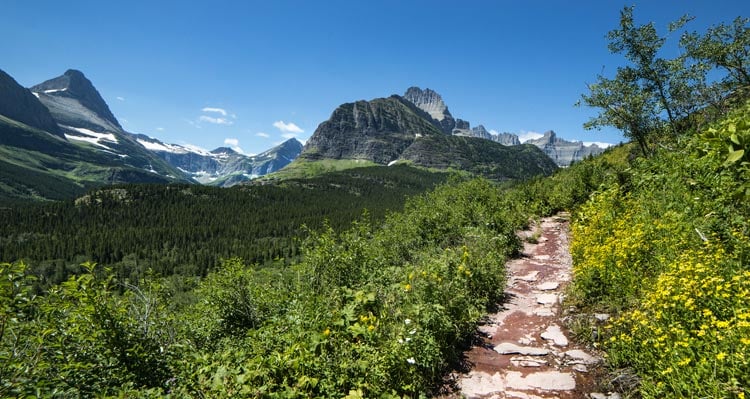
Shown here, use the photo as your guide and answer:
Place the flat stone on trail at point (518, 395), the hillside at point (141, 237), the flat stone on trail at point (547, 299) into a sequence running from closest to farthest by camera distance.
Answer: the flat stone on trail at point (518, 395), the flat stone on trail at point (547, 299), the hillside at point (141, 237)

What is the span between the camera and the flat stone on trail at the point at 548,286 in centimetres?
999

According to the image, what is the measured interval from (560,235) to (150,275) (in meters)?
16.0

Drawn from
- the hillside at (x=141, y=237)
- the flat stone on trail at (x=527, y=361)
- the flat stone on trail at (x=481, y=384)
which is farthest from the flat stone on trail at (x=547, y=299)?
the hillside at (x=141, y=237)

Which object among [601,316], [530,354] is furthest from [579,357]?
[601,316]

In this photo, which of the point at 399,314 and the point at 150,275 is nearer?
the point at 399,314

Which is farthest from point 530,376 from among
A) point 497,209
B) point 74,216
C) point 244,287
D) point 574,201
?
point 74,216

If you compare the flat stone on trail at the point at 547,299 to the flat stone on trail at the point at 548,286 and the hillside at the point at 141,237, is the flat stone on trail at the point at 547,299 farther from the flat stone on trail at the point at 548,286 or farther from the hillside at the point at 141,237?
the hillside at the point at 141,237

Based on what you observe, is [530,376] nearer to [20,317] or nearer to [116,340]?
[116,340]

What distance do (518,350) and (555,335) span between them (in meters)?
1.03

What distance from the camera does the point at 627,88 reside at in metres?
20.3

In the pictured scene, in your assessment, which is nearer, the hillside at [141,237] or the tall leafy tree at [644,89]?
the tall leafy tree at [644,89]

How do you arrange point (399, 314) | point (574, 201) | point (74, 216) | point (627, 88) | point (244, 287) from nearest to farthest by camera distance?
point (399, 314) → point (244, 287) → point (627, 88) → point (574, 201) → point (74, 216)

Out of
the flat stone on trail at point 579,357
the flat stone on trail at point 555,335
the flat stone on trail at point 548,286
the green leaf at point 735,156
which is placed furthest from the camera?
the flat stone on trail at point 548,286

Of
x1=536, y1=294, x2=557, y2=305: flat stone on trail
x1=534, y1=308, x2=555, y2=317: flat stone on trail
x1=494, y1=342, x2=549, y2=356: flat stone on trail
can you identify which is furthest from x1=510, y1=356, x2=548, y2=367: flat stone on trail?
x1=536, y1=294, x2=557, y2=305: flat stone on trail
